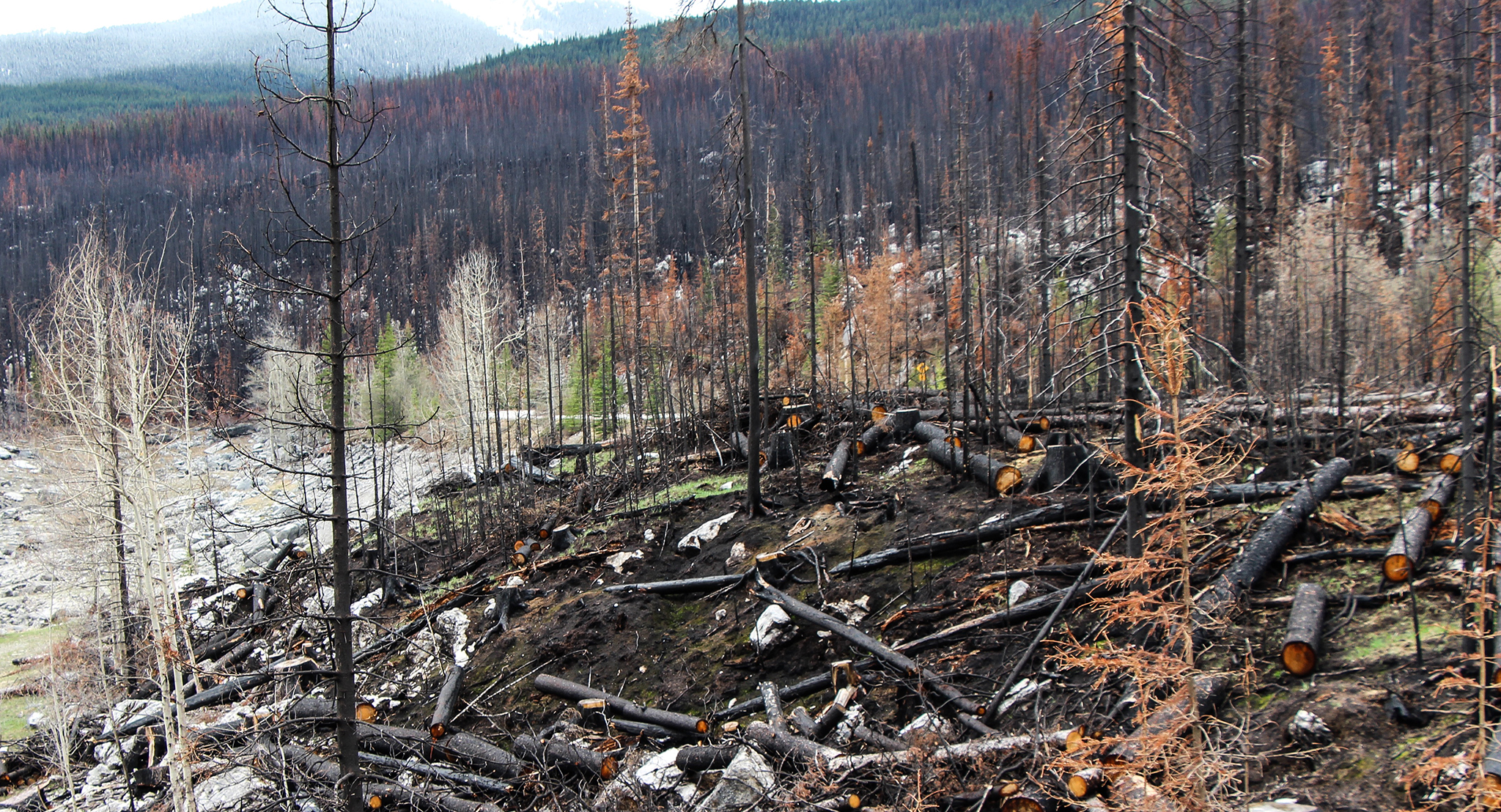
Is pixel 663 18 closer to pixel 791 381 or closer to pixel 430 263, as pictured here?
pixel 791 381

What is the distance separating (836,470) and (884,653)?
6.05 m

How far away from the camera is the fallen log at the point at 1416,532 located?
7426 millimetres

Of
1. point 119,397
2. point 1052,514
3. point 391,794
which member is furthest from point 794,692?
point 119,397

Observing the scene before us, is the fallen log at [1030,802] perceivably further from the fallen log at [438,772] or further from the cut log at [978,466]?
the cut log at [978,466]

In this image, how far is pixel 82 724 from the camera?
17.3 metres

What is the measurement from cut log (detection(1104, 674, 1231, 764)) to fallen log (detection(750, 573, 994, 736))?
5.29ft

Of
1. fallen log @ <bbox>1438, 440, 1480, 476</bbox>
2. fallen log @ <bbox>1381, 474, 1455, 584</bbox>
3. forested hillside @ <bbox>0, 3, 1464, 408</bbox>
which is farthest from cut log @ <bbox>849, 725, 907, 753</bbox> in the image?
fallen log @ <bbox>1438, 440, 1480, 476</bbox>

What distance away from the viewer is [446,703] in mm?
11422

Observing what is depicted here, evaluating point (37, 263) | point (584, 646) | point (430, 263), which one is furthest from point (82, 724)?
point (37, 263)

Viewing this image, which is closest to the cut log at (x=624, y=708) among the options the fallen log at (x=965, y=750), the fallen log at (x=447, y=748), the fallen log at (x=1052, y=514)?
the fallen log at (x=447, y=748)

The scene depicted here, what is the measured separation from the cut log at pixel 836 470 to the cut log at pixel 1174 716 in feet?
27.5

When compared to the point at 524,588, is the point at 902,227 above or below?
above

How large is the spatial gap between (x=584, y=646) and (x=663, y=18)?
35.3 ft

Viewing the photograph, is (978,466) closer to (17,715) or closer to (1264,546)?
(1264,546)
